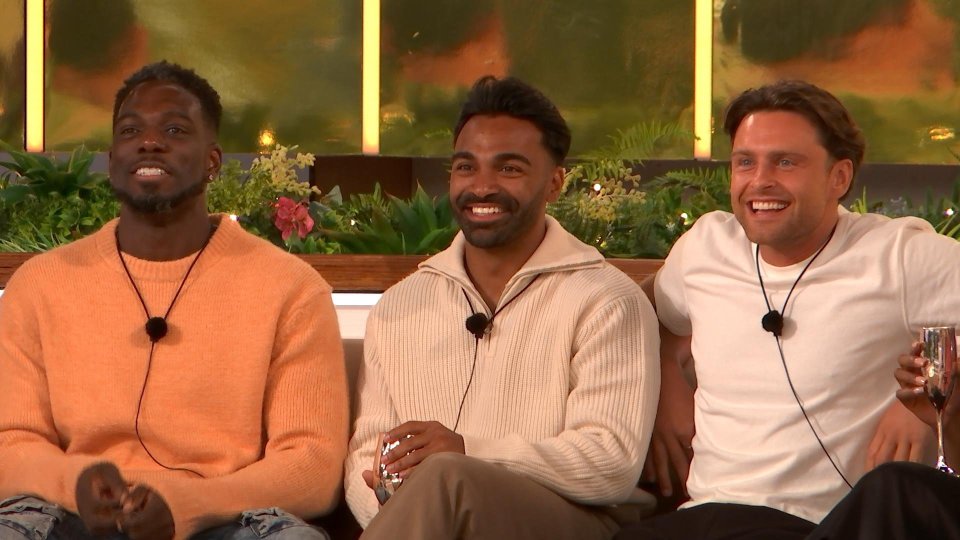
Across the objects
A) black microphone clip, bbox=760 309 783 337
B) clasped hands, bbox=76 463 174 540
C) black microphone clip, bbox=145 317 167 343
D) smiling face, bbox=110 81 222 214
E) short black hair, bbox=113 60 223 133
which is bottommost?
clasped hands, bbox=76 463 174 540

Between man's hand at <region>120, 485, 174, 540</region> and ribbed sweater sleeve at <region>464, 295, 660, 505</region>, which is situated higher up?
ribbed sweater sleeve at <region>464, 295, 660, 505</region>

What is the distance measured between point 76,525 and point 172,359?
439 millimetres

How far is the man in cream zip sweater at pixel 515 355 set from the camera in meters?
3.21

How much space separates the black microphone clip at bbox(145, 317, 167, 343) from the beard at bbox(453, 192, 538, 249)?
0.75m

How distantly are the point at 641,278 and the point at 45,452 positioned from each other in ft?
5.75

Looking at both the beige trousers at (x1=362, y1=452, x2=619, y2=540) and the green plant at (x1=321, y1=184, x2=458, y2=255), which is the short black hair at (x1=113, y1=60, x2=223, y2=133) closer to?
the green plant at (x1=321, y1=184, x2=458, y2=255)

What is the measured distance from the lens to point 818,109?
332 centimetres

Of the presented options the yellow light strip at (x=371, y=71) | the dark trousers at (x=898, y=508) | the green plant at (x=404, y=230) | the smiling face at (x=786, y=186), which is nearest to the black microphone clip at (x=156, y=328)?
the green plant at (x=404, y=230)

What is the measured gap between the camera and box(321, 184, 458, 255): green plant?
445 cm

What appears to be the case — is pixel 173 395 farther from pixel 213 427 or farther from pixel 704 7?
pixel 704 7

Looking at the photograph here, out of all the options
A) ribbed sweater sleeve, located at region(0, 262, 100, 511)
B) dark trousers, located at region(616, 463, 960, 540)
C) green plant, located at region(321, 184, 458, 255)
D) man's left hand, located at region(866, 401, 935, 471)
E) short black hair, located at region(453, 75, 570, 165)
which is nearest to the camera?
dark trousers, located at region(616, 463, 960, 540)

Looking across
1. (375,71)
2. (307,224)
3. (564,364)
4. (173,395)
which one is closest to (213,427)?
(173,395)

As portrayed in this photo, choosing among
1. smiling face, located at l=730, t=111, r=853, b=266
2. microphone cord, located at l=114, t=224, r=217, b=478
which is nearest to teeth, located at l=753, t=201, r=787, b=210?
smiling face, located at l=730, t=111, r=853, b=266

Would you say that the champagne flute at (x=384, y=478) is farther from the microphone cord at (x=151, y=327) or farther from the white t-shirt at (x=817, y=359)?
the white t-shirt at (x=817, y=359)
